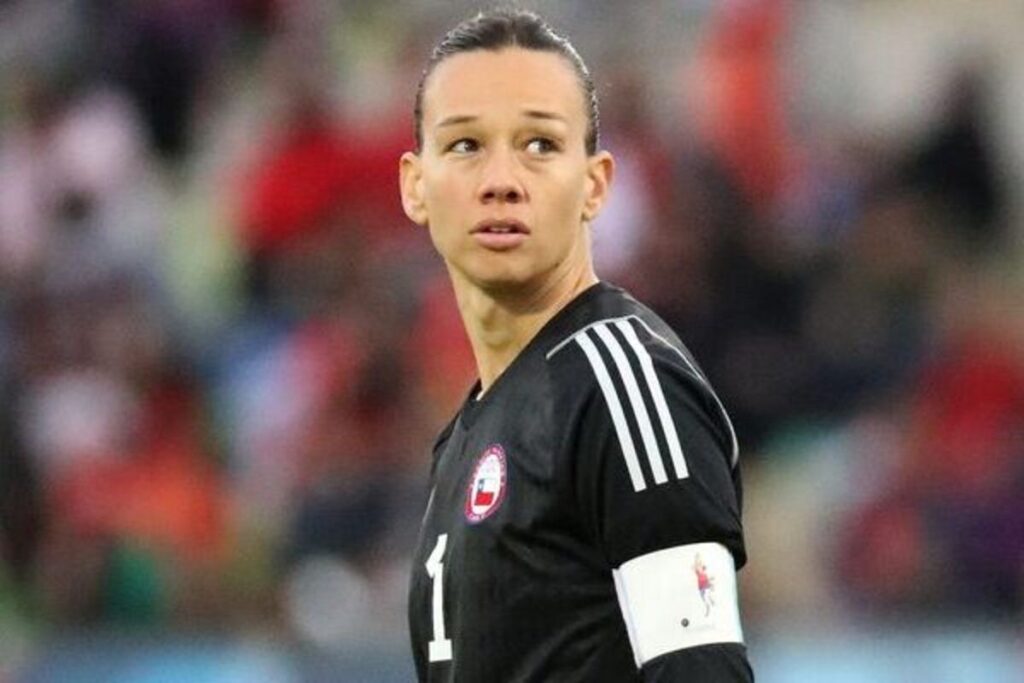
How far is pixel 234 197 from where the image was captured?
888cm

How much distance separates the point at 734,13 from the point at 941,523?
8.12ft

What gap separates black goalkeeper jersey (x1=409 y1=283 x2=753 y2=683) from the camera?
287cm

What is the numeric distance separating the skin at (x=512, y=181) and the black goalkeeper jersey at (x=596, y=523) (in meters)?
0.07

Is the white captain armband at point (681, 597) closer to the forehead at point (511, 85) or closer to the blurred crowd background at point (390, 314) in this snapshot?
the forehead at point (511, 85)

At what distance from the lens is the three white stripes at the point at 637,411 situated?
2.88 m

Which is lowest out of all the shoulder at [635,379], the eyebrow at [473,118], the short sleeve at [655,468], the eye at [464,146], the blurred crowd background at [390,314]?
the short sleeve at [655,468]

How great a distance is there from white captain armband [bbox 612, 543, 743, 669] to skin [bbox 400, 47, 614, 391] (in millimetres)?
536

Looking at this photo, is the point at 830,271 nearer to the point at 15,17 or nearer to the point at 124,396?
the point at 124,396

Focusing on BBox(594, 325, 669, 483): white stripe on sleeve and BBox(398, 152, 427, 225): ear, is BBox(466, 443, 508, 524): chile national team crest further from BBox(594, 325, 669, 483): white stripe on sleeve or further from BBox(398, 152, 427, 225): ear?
BBox(398, 152, 427, 225): ear

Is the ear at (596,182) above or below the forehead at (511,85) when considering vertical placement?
below

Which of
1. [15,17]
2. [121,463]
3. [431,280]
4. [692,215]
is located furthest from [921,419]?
[15,17]

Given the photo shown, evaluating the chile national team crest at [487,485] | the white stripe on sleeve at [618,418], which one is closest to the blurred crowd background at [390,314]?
the chile national team crest at [487,485]

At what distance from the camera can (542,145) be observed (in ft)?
10.7

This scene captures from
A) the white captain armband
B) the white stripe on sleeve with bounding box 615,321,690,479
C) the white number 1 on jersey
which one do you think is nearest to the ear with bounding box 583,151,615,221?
the white stripe on sleeve with bounding box 615,321,690,479
